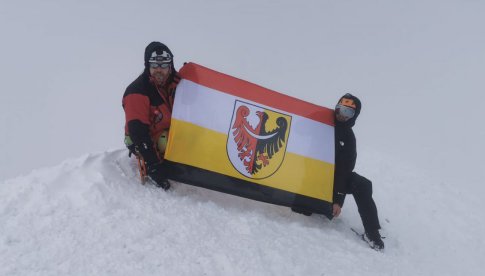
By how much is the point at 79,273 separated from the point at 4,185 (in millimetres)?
1471

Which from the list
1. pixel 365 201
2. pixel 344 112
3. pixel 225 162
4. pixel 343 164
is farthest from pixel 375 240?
pixel 225 162

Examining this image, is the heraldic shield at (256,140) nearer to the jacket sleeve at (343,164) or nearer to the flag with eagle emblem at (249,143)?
the flag with eagle emblem at (249,143)

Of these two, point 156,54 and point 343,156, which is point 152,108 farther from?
point 343,156

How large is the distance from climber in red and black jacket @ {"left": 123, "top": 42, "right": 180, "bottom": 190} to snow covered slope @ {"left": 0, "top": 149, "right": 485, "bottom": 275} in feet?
0.91

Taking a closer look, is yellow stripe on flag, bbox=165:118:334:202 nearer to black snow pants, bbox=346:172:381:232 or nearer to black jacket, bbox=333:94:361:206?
black jacket, bbox=333:94:361:206

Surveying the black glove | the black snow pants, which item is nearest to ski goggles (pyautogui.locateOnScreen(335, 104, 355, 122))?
the black snow pants

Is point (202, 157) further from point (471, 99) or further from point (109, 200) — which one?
point (471, 99)

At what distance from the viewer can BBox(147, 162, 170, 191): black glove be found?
436 cm

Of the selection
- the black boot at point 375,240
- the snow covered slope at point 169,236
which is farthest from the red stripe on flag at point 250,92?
the black boot at point 375,240

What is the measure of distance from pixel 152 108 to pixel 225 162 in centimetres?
96

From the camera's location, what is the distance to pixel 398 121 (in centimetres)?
1756

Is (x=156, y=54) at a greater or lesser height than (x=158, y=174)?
greater

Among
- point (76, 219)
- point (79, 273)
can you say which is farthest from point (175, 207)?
point (79, 273)

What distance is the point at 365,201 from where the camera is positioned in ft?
16.5
